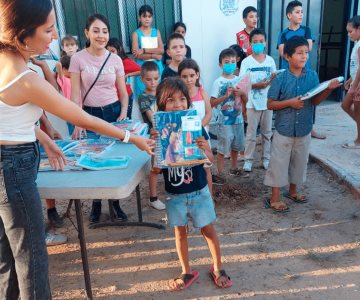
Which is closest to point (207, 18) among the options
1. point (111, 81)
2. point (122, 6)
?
point (122, 6)

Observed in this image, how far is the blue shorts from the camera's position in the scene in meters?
2.28

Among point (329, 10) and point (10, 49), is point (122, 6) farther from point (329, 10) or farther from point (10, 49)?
point (329, 10)

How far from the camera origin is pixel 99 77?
307cm

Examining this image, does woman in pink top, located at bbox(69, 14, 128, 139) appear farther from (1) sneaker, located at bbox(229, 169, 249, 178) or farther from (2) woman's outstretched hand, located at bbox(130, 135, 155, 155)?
(1) sneaker, located at bbox(229, 169, 249, 178)

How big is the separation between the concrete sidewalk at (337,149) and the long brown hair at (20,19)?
3.28 m

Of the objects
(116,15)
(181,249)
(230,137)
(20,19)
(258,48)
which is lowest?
(181,249)

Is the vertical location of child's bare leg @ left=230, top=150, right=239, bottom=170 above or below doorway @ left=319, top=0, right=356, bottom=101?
below

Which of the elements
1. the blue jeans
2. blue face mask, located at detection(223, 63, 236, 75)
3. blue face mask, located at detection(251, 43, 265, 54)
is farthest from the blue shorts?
blue face mask, located at detection(251, 43, 265, 54)

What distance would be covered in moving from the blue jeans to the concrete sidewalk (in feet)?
10.0

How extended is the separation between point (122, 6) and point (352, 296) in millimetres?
4502

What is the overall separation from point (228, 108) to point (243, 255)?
182 cm

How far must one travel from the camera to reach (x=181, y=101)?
2238mm

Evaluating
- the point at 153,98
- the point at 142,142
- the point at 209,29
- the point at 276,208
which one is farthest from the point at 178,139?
the point at 209,29

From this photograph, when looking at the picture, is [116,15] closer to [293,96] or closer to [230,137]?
[230,137]
